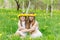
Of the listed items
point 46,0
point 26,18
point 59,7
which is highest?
point 26,18

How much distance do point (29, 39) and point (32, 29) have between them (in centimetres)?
83

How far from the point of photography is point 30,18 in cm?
766

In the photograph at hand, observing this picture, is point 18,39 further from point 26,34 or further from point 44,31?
point 44,31

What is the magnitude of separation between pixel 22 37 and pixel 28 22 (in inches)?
28.6

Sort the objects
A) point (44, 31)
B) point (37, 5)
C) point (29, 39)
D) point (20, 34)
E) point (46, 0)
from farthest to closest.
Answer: point (37, 5)
point (46, 0)
point (44, 31)
point (20, 34)
point (29, 39)

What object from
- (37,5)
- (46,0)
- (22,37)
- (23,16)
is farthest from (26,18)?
(37,5)

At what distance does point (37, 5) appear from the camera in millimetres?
42062

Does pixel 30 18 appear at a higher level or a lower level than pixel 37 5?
higher

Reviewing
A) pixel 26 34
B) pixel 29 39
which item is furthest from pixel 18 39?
pixel 26 34

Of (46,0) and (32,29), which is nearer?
(32,29)

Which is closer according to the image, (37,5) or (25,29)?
(25,29)

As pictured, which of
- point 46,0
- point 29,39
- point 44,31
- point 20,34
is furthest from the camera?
point 46,0

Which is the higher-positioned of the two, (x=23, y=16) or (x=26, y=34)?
(x=23, y=16)

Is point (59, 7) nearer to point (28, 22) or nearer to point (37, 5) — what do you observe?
point (37, 5)
